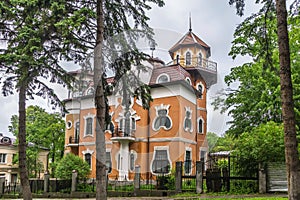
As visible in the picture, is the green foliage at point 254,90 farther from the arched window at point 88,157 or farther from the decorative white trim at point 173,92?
the arched window at point 88,157

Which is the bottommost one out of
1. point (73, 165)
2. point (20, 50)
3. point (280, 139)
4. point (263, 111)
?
point (73, 165)

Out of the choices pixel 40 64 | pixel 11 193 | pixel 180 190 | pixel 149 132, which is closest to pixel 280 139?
pixel 180 190

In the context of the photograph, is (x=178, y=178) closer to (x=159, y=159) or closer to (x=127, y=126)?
(x=127, y=126)

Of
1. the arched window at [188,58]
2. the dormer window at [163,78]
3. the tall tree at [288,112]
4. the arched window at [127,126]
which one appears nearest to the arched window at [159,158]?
the arched window at [127,126]

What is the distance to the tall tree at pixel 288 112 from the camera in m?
6.63

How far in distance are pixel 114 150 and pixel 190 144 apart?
5.04 metres

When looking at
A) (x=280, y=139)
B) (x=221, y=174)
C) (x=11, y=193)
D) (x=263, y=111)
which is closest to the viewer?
(x=280, y=139)

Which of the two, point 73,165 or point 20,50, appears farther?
point 73,165

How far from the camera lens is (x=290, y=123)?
6.86 metres

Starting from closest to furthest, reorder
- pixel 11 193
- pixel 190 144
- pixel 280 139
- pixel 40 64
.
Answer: pixel 40 64 < pixel 280 139 < pixel 11 193 < pixel 190 144

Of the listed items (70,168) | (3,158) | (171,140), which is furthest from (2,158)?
(171,140)

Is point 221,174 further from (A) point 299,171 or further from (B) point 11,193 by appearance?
(B) point 11,193

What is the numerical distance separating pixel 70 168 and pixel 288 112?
16.0 m

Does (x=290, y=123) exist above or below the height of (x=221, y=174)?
above
